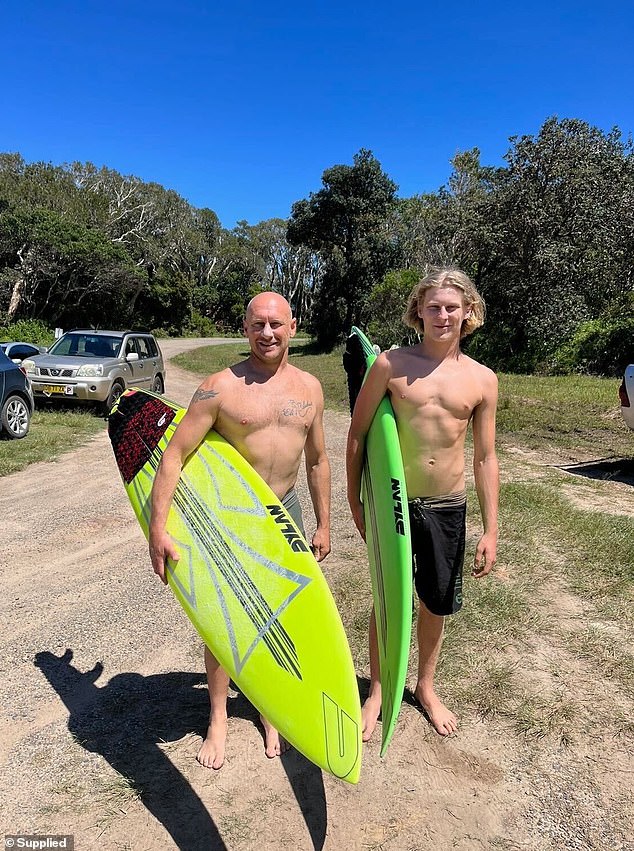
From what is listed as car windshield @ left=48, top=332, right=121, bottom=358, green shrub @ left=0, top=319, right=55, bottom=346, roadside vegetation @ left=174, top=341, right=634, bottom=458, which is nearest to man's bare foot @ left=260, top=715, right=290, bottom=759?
roadside vegetation @ left=174, top=341, right=634, bottom=458

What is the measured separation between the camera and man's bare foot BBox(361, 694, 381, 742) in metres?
2.71

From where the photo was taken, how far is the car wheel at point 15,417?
8.39m

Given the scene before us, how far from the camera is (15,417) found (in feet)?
28.2

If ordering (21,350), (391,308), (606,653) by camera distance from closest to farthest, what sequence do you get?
(606,653), (21,350), (391,308)

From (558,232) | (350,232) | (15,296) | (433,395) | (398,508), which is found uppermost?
(350,232)

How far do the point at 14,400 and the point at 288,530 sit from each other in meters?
7.68

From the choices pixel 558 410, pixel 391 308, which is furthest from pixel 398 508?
pixel 391 308

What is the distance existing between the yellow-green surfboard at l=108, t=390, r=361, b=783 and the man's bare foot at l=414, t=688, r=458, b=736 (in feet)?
2.86

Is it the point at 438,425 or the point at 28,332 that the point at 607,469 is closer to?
the point at 438,425

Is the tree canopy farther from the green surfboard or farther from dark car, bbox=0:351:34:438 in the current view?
dark car, bbox=0:351:34:438

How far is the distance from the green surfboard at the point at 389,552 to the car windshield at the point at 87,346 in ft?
31.7

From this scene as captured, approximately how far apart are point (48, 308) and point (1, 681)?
35292mm

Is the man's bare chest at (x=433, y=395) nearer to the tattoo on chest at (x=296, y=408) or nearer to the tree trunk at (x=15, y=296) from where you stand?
the tattoo on chest at (x=296, y=408)

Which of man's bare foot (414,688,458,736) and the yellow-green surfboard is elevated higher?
the yellow-green surfboard
